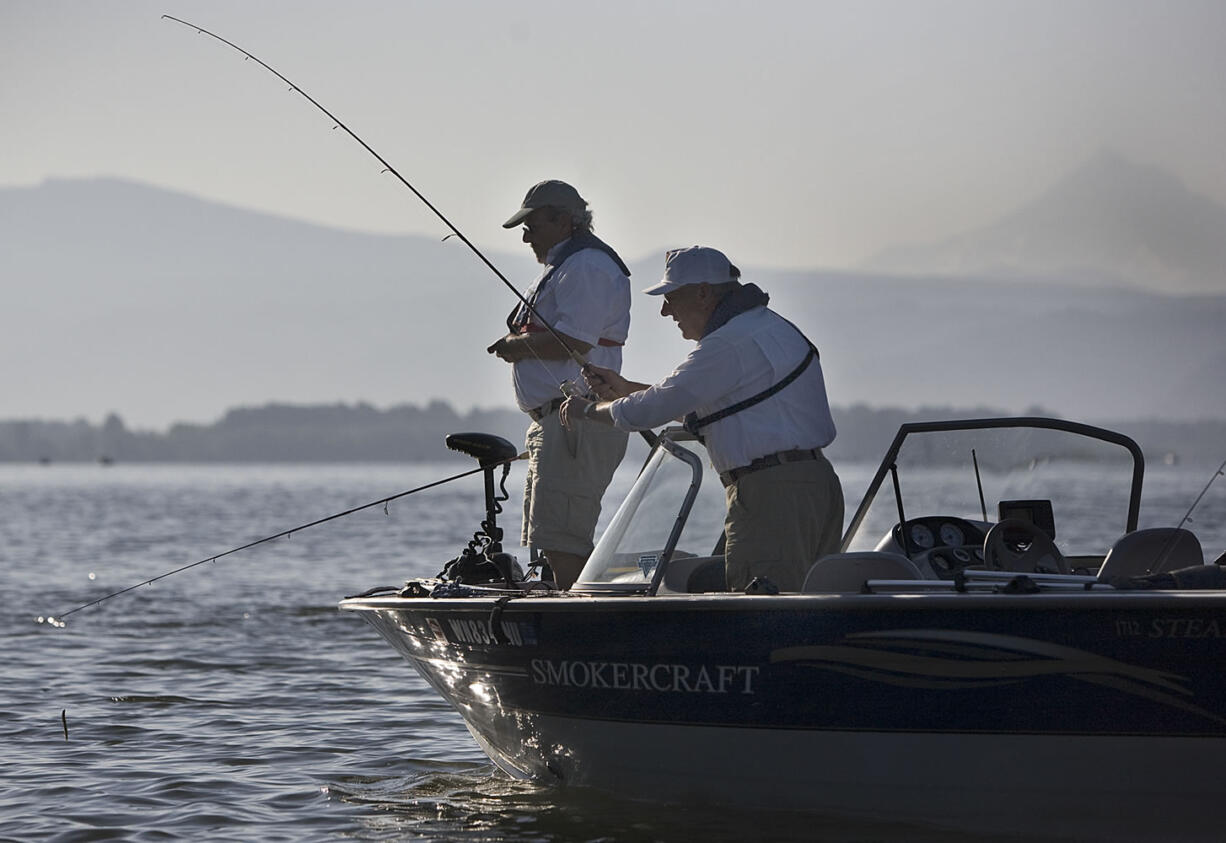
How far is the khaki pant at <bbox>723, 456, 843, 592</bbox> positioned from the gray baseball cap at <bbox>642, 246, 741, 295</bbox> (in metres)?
0.69

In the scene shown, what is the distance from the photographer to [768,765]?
221 inches

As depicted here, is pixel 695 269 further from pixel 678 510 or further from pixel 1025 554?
pixel 1025 554

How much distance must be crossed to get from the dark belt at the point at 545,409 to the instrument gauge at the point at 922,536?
1.77m

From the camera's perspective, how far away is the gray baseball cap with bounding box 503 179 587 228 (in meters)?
7.11

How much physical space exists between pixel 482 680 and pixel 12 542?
22.8 metres

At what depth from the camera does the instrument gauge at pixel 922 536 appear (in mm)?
5898

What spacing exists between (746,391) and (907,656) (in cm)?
105

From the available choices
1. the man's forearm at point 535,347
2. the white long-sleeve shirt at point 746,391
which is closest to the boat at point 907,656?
the white long-sleeve shirt at point 746,391

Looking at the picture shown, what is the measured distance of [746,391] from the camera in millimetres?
5570

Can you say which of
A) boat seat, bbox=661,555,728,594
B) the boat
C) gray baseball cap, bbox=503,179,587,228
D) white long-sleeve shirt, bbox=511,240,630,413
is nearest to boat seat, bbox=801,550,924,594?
the boat

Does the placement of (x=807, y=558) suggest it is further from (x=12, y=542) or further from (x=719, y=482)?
(x=12, y=542)

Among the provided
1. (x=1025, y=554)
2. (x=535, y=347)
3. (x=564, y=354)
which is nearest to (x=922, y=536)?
(x=1025, y=554)

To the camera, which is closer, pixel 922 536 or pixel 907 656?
pixel 907 656

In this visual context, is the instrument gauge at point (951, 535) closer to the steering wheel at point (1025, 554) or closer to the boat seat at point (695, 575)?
the steering wheel at point (1025, 554)
